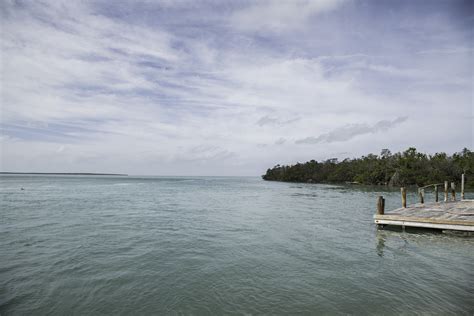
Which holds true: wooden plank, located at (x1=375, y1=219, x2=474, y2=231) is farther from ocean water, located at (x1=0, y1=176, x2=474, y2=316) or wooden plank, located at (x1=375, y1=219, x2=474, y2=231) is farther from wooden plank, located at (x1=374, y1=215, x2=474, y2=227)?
ocean water, located at (x1=0, y1=176, x2=474, y2=316)

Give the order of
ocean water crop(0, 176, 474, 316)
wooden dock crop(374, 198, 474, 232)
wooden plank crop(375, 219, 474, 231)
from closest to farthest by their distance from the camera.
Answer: ocean water crop(0, 176, 474, 316) < wooden plank crop(375, 219, 474, 231) < wooden dock crop(374, 198, 474, 232)

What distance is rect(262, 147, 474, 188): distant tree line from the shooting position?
233 ft

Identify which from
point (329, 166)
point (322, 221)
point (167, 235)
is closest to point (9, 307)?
point (167, 235)

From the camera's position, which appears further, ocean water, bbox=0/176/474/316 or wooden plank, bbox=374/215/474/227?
wooden plank, bbox=374/215/474/227

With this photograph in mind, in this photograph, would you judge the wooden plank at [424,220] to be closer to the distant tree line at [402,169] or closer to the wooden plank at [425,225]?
the wooden plank at [425,225]

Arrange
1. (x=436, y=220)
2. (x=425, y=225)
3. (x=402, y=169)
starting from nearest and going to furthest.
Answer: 1. (x=436, y=220)
2. (x=425, y=225)
3. (x=402, y=169)

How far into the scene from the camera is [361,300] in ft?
24.1

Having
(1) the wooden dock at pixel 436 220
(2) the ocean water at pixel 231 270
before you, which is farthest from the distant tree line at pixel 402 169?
(2) the ocean water at pixel 231 270

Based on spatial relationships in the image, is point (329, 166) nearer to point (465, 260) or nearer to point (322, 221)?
point (322, 221)

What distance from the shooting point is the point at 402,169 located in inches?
3123

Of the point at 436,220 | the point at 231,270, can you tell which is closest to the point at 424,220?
the point at 436,220

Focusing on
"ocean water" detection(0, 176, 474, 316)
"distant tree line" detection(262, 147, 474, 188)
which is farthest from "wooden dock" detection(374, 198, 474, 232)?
"distant tree line" detection(262, 147, 474, 188)

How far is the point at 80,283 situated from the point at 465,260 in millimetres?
13257

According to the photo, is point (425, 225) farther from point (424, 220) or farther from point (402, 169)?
point (402, 169)
